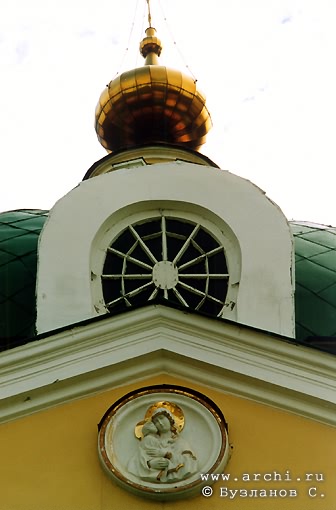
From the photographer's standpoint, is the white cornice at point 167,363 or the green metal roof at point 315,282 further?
the green metal roof at point 315,282

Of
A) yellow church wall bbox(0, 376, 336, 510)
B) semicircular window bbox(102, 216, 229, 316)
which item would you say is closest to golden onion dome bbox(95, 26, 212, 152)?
semicircular window bbox(102, 216, 229, 316)

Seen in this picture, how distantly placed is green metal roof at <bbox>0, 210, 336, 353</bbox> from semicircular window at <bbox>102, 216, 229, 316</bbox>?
77 centimetres

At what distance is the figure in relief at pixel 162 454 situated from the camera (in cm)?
576

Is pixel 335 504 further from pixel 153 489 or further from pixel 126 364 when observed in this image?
pixel 126 364

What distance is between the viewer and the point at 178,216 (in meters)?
8.01

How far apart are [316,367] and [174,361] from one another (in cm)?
71

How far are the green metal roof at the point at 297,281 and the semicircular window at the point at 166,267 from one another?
0.77 metres

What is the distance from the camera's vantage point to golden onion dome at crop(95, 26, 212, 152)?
1104 cm

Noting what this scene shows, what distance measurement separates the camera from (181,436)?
5.94 meters

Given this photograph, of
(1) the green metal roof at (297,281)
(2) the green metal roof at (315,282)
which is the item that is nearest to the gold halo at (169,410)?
(1) the green metal roof at (297,281)

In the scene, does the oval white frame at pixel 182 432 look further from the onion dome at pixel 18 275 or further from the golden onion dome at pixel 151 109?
the golden onion dome at pixel 151 109

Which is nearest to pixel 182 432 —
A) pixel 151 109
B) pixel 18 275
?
pixel 18 275

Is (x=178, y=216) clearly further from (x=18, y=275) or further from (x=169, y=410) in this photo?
(x=169, y=410)

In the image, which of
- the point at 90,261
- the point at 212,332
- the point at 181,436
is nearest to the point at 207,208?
the point at 90,261
